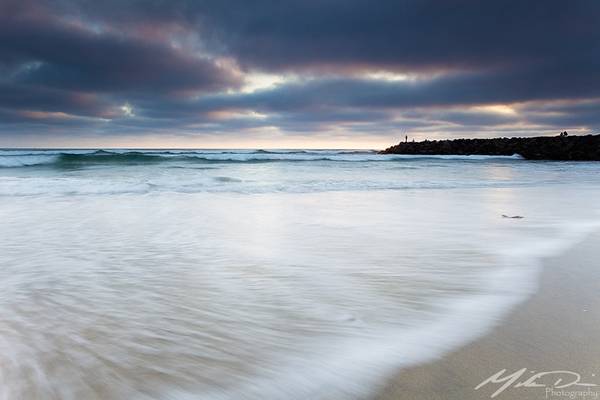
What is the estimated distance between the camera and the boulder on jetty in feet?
109

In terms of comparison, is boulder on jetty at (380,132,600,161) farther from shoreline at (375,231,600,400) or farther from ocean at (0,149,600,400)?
shoreline at (375,231,600,400)

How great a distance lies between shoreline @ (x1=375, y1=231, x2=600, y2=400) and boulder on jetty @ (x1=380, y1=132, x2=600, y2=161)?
1440 inches

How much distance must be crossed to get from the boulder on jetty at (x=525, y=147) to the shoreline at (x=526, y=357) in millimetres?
36584

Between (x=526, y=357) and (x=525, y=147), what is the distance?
40.7 m

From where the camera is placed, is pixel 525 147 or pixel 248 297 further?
pixel 525 147

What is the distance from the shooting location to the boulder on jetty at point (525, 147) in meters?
33.3

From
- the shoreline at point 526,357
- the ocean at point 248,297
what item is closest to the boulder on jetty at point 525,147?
the ocean at point 248,297

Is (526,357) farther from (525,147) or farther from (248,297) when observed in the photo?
(525,147)

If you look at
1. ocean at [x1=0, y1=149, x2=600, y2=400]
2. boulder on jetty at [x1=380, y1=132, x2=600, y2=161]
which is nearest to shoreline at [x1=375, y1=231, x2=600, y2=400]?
ocean at [x1=0, y1=149, x2=600, y2=400]

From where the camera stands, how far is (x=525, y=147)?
1442 inches

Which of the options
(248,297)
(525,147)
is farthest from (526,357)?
(525,147)

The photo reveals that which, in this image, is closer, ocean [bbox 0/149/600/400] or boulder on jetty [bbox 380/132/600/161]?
ocean [bbox 0/149/600/400]

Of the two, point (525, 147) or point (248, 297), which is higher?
point (525, 147)

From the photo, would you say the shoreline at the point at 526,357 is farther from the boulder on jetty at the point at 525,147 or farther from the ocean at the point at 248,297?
the boulder on jetty at the point at 525,147
